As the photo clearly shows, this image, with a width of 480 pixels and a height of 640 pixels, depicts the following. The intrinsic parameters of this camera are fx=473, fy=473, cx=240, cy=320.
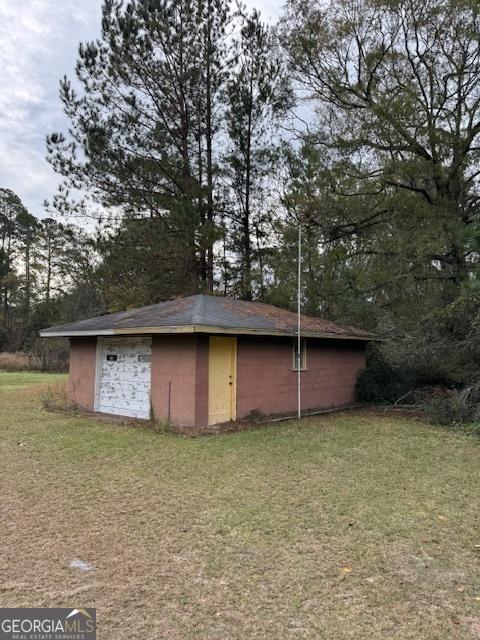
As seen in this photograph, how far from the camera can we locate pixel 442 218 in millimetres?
11664

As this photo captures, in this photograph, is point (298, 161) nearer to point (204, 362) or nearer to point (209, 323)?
point (209, 323)

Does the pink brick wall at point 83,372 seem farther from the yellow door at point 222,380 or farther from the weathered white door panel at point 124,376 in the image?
the yellow door at point 222,380

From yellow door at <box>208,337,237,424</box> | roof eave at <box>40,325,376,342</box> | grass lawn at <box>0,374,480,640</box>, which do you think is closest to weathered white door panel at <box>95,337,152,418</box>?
roof eave at <box>40,325,376,342</box>

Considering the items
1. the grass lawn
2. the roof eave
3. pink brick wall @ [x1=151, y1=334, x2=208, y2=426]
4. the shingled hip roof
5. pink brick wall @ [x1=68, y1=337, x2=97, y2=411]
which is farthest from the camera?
pink brick wall @ [x1=68, y1=337, x2=97, y2=411]

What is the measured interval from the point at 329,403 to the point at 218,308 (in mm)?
4312

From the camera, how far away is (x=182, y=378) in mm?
9555

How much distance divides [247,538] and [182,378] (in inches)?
220

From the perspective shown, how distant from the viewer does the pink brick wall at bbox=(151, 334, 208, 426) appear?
30.6 ft

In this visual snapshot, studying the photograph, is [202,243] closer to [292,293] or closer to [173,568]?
[292,293]

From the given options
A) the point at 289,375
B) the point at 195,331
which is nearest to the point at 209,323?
the point at 195,331

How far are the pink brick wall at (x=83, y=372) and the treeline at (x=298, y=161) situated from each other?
4.66m

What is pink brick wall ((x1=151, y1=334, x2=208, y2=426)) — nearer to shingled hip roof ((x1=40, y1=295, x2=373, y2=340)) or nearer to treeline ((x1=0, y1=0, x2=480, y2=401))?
shingled hip roof ((x1=40, y1=295, x2=373, y2=340))

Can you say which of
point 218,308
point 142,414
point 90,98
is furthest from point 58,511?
point 90,98

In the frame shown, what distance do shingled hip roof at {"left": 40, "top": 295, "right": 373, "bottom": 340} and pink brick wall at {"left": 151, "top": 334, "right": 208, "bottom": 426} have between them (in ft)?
1.75
